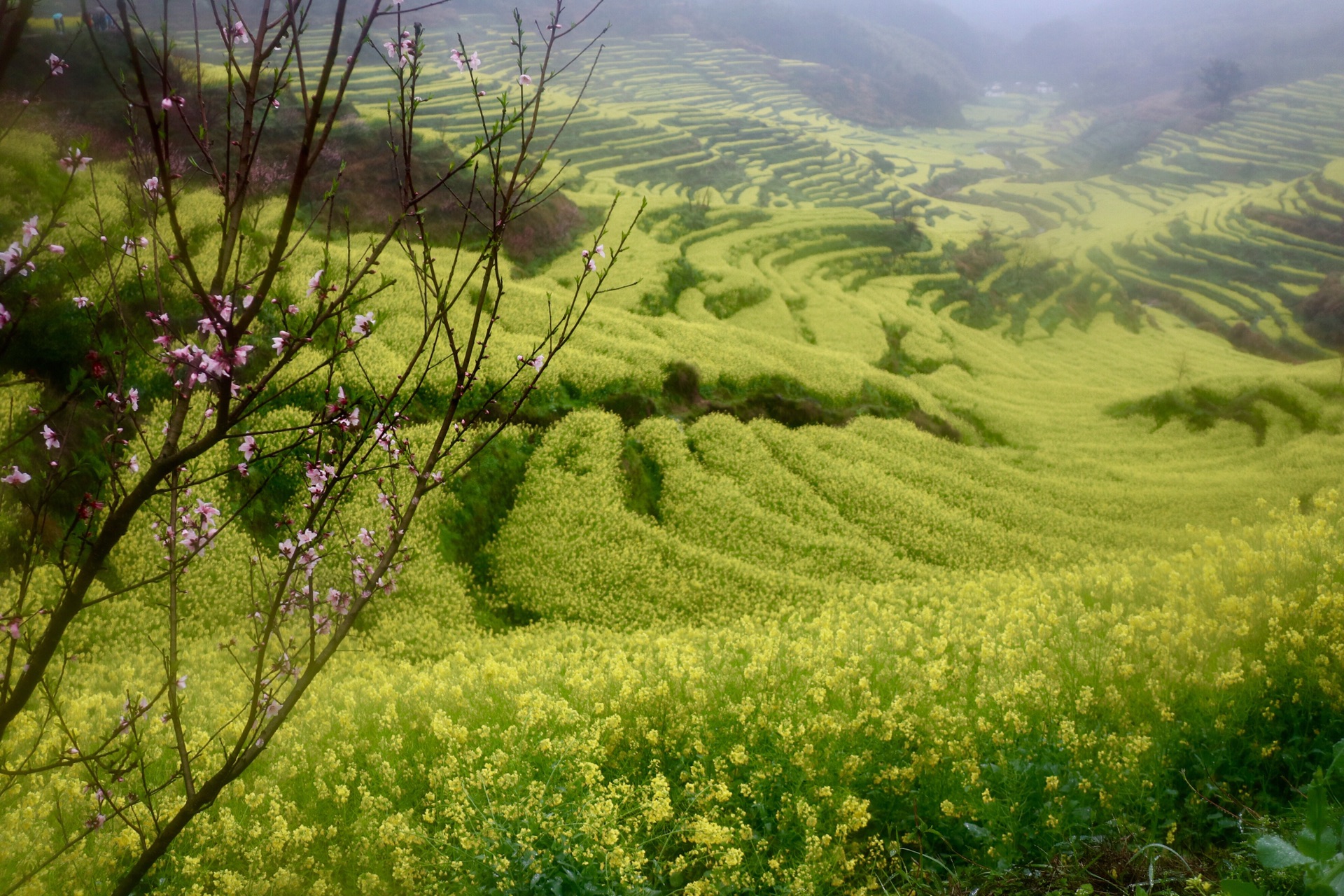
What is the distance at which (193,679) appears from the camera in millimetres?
6453

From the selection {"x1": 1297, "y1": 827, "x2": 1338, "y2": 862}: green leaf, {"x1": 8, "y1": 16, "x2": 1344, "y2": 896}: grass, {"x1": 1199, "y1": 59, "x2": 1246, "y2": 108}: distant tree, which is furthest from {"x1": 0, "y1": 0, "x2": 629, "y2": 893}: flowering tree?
{"x1": 1199, "y1": 59, "x2": 1246, "y2": 108}: distant tree

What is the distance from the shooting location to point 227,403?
1931mm

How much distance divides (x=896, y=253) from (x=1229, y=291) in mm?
10461

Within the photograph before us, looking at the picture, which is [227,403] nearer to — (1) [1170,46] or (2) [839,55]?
(2) [839,55]

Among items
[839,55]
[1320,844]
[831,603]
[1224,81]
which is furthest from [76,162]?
[839,55]

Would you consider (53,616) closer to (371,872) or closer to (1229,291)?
(371,872)

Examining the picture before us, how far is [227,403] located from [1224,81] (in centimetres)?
4114

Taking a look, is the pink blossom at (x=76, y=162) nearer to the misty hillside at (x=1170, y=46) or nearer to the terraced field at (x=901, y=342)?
the terraced field at (x=901, y=342)

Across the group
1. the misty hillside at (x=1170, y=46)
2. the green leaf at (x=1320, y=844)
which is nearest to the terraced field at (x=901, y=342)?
the misty hillside at (x=1170, y=46)

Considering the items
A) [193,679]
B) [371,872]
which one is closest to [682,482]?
[193,679]

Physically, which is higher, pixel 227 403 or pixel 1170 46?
pixel 1170 46

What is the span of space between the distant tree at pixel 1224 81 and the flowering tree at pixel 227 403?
33.6m

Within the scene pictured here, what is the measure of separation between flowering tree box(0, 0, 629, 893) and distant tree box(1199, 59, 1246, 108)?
110 ft

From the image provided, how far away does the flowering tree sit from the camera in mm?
1921
